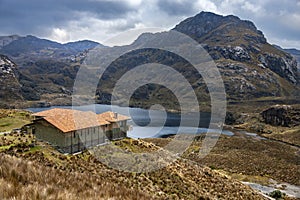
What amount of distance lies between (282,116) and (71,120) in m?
143

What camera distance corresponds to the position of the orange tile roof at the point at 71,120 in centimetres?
2813

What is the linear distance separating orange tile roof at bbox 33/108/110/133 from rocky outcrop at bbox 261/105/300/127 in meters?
133

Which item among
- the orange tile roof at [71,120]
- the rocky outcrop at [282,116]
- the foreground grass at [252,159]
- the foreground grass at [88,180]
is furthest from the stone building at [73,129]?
the rocky outcrop at [282,116]

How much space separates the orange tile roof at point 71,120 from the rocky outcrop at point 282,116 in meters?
133

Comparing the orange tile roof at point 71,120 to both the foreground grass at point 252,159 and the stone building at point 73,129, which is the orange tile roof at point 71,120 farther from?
the foreground grass at point 252,159

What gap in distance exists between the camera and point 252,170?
6366cm

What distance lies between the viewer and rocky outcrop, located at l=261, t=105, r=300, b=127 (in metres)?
143

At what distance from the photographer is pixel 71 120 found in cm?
2950

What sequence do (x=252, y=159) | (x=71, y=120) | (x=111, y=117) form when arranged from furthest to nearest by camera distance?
(x=252, y=159) → (x=111, y=117) → (x=71, y=120)

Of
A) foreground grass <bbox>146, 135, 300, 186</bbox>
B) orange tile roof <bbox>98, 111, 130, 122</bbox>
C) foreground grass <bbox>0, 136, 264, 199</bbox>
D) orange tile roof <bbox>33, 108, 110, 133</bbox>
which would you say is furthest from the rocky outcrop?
orange tile roof <bbox>33, 108, 110, 133</bbox>

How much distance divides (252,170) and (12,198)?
67141 mm

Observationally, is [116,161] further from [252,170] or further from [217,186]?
[252,170]

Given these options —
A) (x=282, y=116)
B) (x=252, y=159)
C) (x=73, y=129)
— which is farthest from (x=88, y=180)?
(x=282, y=116)

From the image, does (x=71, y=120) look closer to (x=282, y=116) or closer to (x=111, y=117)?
(x=111, y=117)
